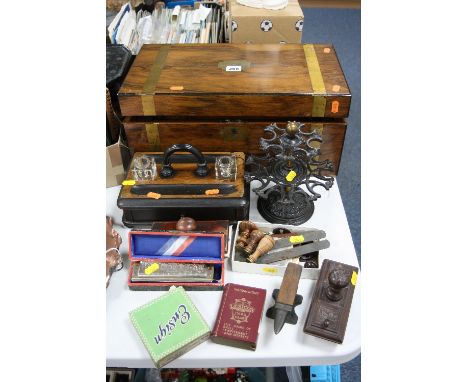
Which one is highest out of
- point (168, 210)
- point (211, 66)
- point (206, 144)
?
point (211, 66)

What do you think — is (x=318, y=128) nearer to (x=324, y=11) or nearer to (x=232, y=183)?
(x=232, y=183)

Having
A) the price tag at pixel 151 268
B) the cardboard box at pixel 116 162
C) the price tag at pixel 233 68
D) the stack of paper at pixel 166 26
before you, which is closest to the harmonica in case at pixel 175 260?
the price tag at pixel 151 268

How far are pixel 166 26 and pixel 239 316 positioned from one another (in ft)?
4.65

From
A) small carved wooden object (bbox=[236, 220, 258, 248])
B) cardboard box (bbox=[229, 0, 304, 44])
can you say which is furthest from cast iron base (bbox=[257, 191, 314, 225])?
cardboard box (bbox=[229, 0, 304, 44])

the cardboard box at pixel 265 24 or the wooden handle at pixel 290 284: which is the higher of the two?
the cardboard box at pixel 265 24

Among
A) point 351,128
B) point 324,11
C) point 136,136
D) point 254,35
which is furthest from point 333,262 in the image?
point 324,11

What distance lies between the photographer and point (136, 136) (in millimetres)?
1366

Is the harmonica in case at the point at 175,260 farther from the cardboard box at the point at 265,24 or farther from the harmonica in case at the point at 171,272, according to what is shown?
the cardboard box at the point at 265,24

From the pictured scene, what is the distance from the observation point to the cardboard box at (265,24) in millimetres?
1617

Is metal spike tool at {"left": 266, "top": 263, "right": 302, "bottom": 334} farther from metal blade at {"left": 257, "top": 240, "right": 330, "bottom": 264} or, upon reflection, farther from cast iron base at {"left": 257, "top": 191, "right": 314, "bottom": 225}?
cast iron base at {"left": 257, "top": 191, "right": 314, "bottom": 225}

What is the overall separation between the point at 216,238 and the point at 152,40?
3.63ft

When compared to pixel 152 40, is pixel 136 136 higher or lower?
lower

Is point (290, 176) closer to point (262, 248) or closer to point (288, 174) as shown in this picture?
point (288, 174)

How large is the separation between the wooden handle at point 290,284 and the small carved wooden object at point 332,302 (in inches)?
2.3
